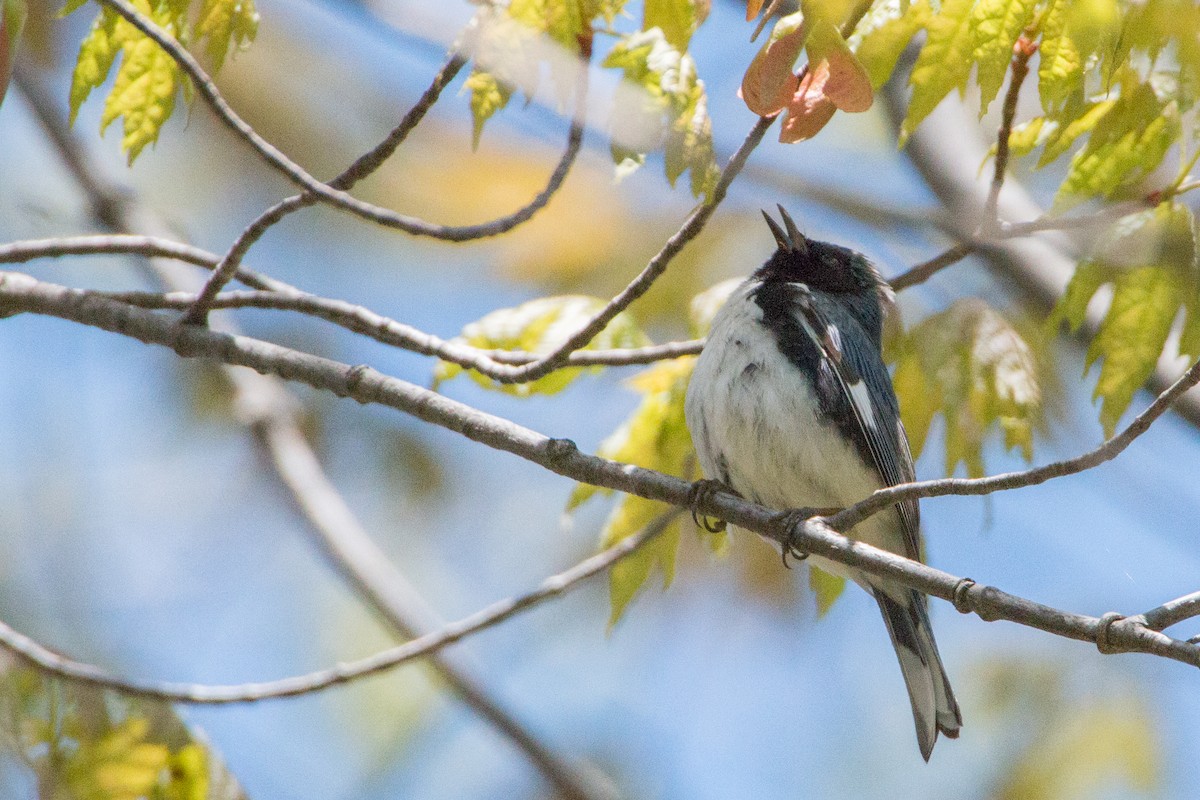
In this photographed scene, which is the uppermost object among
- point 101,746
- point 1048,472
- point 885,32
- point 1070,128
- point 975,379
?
point 1070,128

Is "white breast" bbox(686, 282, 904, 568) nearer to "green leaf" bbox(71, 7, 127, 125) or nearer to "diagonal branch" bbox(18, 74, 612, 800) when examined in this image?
"diagonal branch" bbox(18, 74, 612, 800)

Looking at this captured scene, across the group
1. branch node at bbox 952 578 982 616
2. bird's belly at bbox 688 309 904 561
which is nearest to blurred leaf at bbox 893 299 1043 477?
bird's belly at bbox 688 309 904 561

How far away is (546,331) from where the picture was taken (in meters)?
3.76

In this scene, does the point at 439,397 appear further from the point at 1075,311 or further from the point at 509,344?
the point at 1075,311

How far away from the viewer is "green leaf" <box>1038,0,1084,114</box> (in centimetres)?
257

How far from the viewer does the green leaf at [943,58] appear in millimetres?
2605

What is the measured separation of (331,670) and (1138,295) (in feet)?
8.47

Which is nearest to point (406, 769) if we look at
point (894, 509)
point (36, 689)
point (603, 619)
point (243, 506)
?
point (603, 619)

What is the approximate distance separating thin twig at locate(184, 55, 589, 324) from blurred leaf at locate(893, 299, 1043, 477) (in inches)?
49.5

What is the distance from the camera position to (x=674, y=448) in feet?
13.3

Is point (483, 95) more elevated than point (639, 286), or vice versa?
point (483, 95)

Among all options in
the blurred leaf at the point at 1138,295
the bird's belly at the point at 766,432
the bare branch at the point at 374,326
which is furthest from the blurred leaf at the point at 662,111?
the blurred leaf at the point at 1138,295

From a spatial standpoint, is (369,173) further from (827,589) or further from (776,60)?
(827,589)

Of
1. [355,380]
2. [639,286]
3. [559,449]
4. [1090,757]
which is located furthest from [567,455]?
[1090,757]
